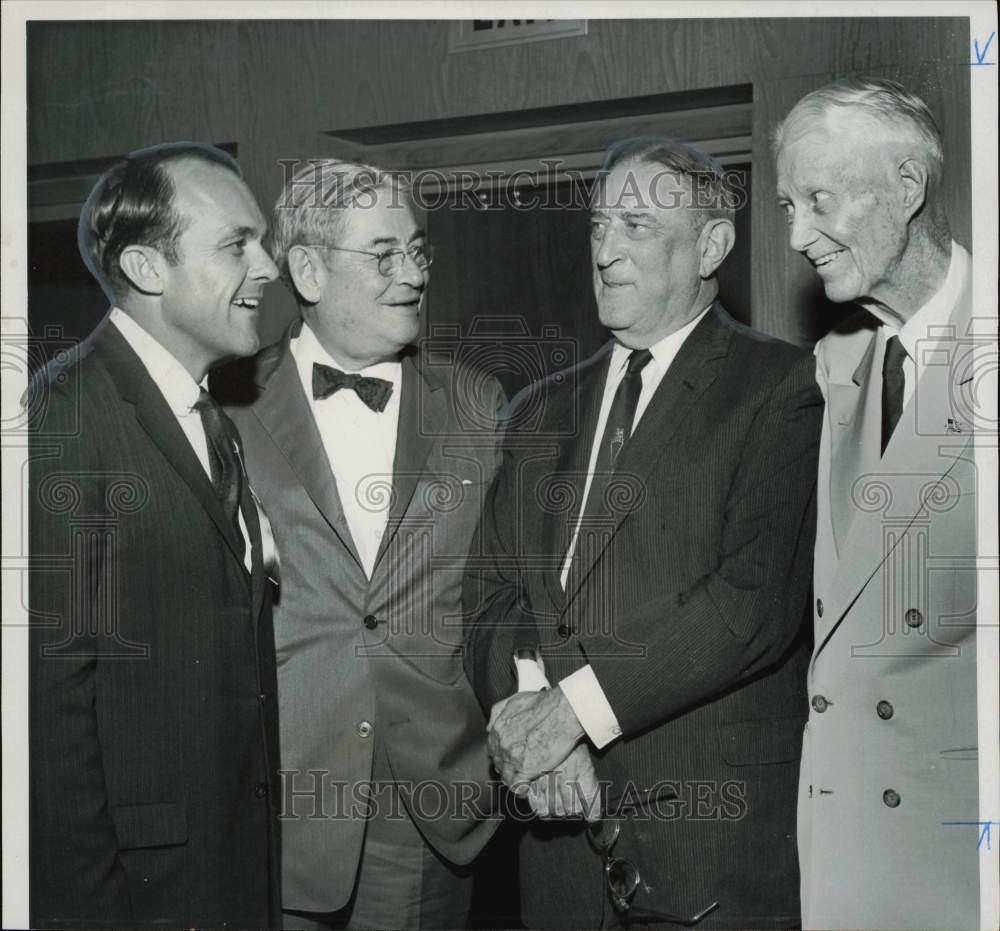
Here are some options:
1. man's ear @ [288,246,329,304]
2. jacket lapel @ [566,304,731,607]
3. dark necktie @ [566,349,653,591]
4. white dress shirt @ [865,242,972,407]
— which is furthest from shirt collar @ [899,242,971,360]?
man's ear @ [288,246,329,304]

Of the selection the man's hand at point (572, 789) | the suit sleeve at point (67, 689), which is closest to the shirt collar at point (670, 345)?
the man's hand at point (572, 789)

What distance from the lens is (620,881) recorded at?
2.53 meters

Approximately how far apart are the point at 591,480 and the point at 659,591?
0.26 metres

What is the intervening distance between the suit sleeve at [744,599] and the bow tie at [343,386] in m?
0.66

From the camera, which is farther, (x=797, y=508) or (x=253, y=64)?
(x=253, y=64)

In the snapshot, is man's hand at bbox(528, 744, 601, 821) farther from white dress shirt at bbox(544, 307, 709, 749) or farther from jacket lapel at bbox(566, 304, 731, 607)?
jacket lapel at bbox(566, 304, 731, 607)

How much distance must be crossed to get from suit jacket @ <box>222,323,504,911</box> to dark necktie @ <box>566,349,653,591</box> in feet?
0.71

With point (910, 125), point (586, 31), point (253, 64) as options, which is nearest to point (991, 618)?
point (910, 125)

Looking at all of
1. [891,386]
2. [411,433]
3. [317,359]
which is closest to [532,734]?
[411,433]

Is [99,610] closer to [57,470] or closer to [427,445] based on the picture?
[57,470]

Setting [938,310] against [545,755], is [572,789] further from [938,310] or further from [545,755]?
[938,310]

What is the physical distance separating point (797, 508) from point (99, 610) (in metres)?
1.42

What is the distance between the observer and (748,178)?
8.48ft

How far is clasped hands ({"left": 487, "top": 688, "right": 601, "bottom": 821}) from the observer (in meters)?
2.53
